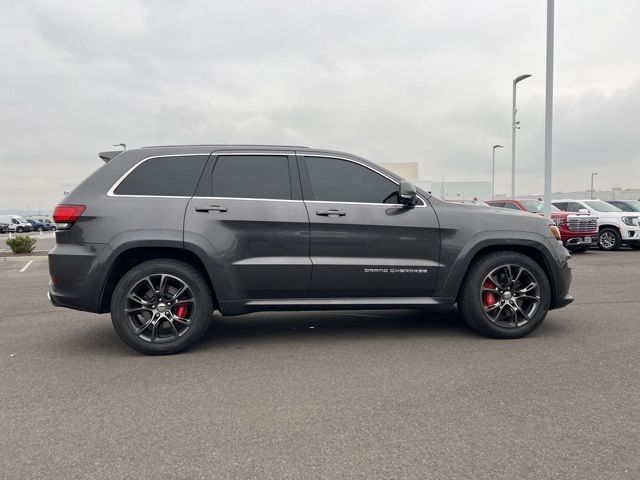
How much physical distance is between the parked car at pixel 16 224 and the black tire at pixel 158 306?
191 feet

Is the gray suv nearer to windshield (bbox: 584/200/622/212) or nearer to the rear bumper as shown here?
the rear bumper

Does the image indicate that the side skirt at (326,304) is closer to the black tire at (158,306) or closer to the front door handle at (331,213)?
the black tire at (158,306)

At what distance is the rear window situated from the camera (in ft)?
15.3

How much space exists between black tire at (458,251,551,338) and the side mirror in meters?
0.90

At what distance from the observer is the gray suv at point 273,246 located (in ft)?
14.8

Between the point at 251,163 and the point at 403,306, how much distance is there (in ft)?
6.47

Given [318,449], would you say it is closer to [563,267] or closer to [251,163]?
[251,163]

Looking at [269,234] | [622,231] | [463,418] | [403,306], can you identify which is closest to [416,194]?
[403,306]

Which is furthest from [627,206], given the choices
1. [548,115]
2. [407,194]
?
[407,194]

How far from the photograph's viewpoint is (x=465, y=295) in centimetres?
494

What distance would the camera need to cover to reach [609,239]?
619 inches

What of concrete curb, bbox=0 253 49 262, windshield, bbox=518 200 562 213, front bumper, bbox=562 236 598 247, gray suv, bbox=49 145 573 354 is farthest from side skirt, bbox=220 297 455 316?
concrete curb, bbox=0 253 49 262

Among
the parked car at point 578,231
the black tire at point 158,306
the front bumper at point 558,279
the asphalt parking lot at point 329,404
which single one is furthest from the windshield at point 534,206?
the black tire at point 158,306

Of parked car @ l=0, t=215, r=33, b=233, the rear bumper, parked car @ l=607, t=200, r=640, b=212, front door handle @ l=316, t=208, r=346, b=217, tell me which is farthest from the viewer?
parked car @ l=0, t=215, r=33, b=233
